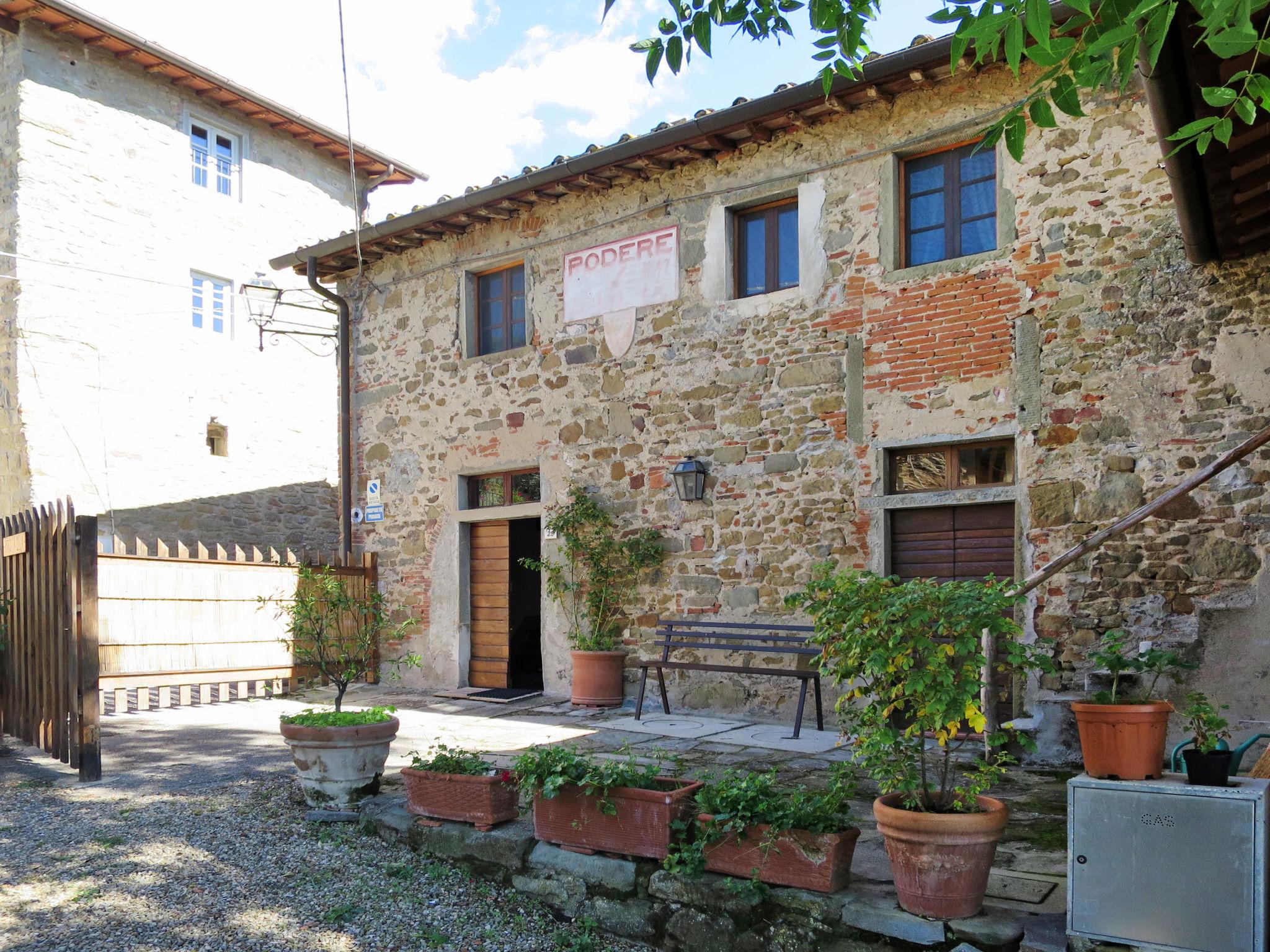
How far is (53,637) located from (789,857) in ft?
15.1

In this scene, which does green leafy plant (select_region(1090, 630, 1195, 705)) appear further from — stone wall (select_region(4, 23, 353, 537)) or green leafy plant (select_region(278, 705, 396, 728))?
stone wall (select_region(4, 23, 353, 537))

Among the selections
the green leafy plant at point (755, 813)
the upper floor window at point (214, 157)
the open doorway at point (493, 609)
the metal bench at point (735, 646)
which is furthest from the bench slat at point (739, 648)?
the upper floor window at point (214, 157)

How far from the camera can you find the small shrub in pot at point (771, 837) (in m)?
3.37

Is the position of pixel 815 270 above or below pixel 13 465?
above

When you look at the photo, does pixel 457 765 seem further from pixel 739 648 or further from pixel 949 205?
pixel 949 205

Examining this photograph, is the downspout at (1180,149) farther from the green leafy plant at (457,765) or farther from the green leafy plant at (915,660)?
the green leafy plant at (457,765)

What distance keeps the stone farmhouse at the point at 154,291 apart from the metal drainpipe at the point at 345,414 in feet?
4.24

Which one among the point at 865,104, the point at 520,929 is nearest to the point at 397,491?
the point at 865,104

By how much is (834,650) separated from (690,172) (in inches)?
225

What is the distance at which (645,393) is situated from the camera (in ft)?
27.3

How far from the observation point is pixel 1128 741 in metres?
3.17

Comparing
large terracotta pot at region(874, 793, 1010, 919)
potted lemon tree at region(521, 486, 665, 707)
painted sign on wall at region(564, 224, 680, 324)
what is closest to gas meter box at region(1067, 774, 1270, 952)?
large terracotta pot at region(874, 793, 1010, 919)

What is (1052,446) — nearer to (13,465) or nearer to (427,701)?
(427,701)

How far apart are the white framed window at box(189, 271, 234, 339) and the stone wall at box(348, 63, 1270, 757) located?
471 centimetres
